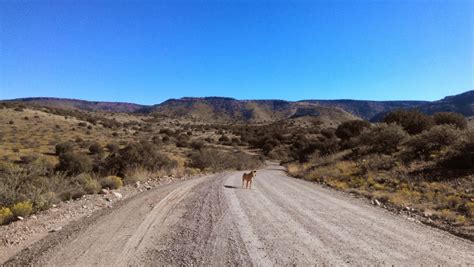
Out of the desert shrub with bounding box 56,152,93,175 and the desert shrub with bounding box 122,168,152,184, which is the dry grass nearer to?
the desert shrub with bounding box 122,168,152,184

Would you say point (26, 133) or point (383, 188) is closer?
point (383, 188)

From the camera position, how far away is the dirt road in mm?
5566

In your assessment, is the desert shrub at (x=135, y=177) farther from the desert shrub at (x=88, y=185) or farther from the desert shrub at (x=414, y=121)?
the desert shrub at (x=414, y=121)

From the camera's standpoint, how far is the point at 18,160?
92.4 feet

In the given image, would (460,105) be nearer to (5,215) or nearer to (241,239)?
(241,239)

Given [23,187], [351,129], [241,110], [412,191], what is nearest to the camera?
[23,187]

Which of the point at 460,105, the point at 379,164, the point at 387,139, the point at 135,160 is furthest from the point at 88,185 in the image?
the point at 460,105

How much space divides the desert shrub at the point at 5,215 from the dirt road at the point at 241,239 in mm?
1607

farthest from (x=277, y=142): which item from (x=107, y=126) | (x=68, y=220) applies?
(x=68, y=220)

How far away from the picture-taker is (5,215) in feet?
27.2

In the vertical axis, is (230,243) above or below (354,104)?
below

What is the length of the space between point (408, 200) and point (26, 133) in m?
48.6

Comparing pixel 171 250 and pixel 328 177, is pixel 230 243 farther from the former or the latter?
pixel 328 177

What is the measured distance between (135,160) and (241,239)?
57.5ft
